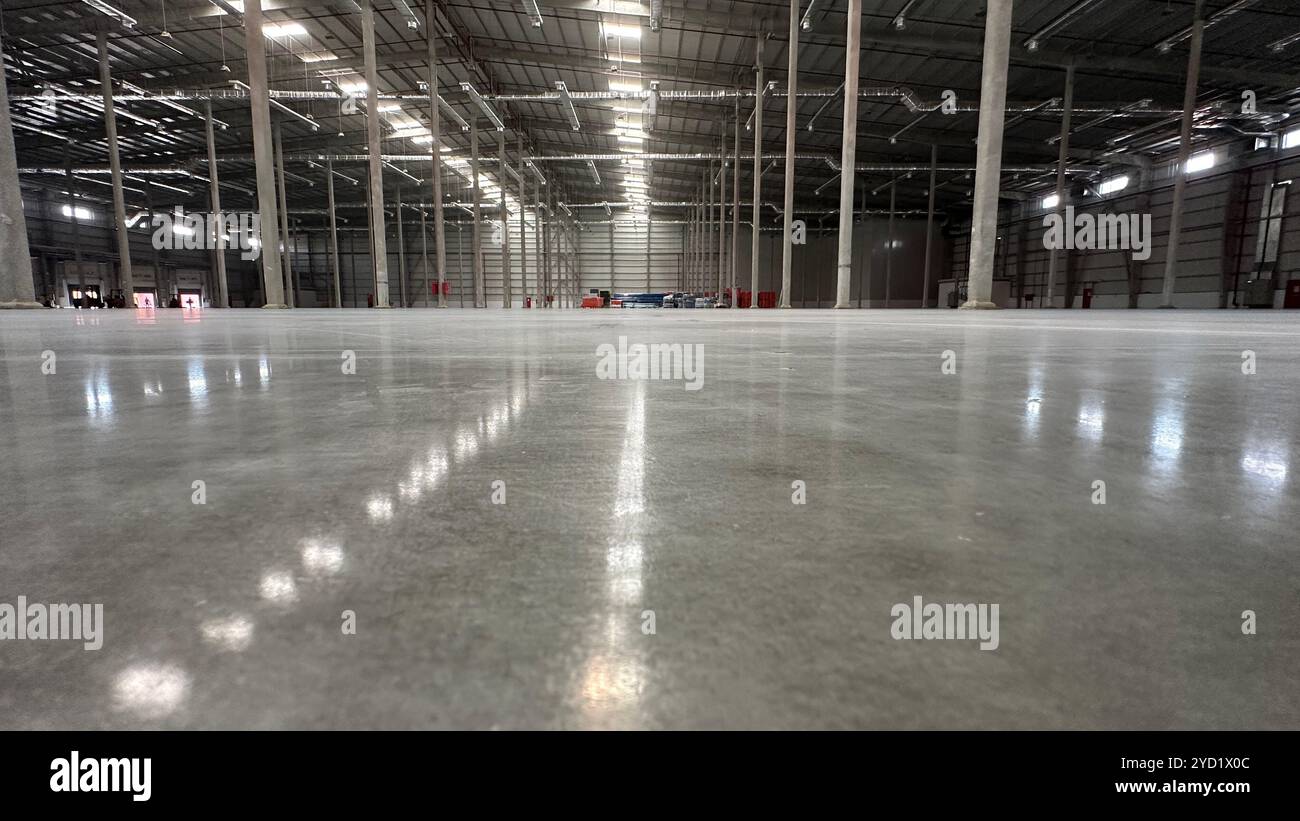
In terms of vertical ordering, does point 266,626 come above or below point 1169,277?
below

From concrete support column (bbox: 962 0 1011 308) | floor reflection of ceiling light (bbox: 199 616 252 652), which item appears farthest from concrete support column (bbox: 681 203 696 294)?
floor reflection of ceiling light (bbox: 199 616 252 652)

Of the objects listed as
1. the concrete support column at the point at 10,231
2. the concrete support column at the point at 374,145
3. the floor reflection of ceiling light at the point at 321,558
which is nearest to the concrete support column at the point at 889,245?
the concrete support column at the point at 374,145

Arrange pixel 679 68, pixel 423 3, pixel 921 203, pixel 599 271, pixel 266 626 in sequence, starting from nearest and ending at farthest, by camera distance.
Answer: pixel 266 626 < pixel 423 3 < pixel 679 68 < pixel 921 203 < pixel 599 271

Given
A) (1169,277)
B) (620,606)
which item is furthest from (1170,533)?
(1169,277)

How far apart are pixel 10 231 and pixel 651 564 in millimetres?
17171

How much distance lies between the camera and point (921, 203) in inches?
1443

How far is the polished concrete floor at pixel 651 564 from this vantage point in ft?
1.71

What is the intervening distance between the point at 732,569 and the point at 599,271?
147 feet

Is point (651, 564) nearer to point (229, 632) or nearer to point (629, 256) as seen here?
point (229, 632)

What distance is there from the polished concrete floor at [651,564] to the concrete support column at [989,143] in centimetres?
1127

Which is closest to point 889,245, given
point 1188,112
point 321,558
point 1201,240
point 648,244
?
point 1201,240
